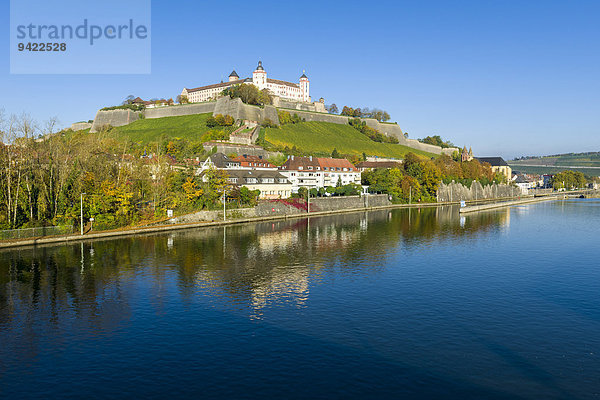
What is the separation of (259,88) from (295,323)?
16303 cm

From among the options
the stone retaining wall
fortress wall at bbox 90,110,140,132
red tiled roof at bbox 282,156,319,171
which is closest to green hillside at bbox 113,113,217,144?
fortress wall at bbox 90,110,140,132

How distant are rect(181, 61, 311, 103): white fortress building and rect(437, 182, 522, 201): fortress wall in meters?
85.5

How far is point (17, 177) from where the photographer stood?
151ft

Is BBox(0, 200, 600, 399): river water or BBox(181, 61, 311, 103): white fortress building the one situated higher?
BBox(181, 61, 311, 103): white fortress building

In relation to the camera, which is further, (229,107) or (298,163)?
(229,107)

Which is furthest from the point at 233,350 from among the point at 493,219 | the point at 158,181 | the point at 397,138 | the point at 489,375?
the point at 397,138

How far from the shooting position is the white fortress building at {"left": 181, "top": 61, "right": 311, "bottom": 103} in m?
175

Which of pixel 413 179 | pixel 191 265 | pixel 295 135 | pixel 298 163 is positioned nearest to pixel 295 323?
pixel 191 265

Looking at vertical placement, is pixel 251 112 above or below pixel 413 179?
above

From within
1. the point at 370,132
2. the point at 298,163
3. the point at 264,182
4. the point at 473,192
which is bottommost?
the point at 473,192

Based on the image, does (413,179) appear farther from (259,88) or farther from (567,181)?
(567,181)

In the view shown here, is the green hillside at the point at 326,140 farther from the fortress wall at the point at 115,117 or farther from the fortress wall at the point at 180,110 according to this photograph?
the fortress wall at the point at 115,117

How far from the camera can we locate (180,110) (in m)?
152

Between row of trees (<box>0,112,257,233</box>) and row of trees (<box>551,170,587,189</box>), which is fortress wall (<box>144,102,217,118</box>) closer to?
row of trees (<box>0,112,257,233</box>)
